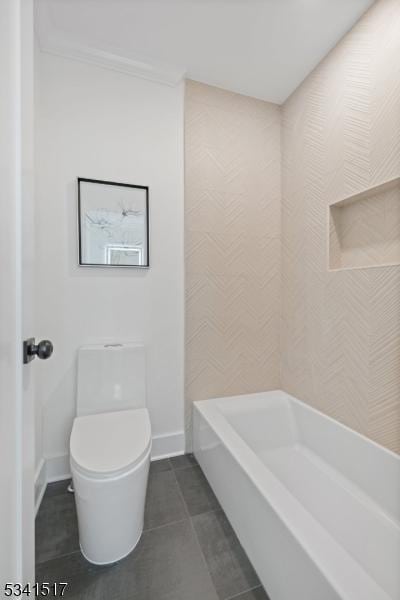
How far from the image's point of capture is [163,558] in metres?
1.12

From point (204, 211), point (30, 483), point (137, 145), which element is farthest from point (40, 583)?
point (137, 145)

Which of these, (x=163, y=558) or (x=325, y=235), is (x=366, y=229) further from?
(x=163, y=558)

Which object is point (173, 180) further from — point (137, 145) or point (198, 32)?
point (198, 32)

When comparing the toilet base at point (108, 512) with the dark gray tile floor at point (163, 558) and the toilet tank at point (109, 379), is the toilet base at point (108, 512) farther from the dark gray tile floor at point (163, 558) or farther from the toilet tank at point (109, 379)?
the toilet tank at point (109, 379)

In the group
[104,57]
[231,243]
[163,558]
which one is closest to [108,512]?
[163,558]

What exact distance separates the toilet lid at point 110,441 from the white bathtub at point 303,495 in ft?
1.41

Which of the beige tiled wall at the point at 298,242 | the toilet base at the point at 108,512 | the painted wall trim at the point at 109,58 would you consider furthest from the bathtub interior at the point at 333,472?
the painted wall trim at the point at 109,58

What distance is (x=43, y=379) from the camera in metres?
1.56

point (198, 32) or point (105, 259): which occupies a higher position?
point (198, 32)

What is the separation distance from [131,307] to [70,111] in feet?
4.11

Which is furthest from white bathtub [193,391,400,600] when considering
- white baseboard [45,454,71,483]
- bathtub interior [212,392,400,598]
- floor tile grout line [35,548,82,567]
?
white baseboard [45,454,71,483]

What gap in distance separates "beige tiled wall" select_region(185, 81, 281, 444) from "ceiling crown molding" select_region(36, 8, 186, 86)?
0.17 m

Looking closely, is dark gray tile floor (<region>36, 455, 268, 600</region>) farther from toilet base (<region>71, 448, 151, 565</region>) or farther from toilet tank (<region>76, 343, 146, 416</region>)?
toilet tank (<region>76, 343, 146, 416</region>)

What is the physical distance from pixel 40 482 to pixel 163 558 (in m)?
0.81
